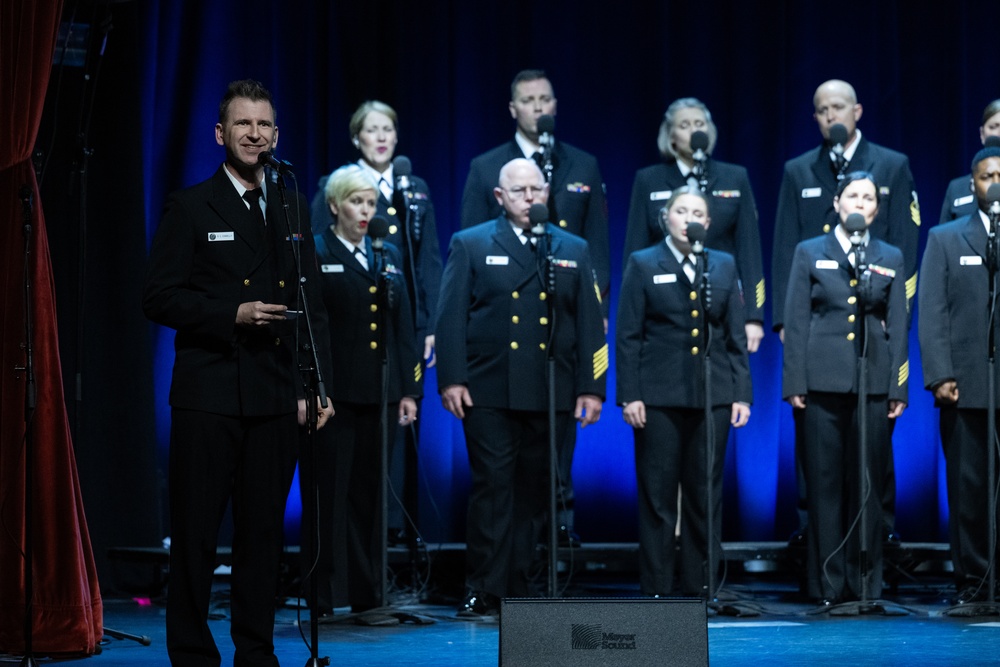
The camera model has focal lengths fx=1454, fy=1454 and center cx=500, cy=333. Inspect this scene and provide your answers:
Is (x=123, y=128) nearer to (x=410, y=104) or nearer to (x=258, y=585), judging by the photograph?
(x=410, y=104)

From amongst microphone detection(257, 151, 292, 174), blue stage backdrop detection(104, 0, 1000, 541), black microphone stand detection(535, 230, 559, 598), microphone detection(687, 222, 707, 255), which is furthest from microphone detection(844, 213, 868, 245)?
microphone detection(257, 151, 292, 174)

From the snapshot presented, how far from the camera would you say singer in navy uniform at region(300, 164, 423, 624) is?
20.0ft

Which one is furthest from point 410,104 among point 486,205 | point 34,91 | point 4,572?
point 4,572

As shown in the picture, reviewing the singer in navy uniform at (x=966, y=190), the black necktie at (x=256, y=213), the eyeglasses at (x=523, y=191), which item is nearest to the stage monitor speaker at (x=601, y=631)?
the black necktie at (x=256, y=213)

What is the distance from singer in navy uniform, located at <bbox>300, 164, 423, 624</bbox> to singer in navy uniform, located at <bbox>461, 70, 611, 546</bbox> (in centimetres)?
96

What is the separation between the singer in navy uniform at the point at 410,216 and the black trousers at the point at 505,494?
969mm

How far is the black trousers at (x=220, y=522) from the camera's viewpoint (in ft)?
13.6

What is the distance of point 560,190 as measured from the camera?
717 centimetres

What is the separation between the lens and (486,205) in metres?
7.16

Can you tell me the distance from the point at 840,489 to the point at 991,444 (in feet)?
2.20

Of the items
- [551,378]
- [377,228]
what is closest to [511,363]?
[551,378]

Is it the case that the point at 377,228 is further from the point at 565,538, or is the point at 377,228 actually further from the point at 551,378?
the point at 565,538

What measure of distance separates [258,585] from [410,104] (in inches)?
185

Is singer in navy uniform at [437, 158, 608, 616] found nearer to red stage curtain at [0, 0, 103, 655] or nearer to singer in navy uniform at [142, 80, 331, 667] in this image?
red stage curtain at [0, 0, 103, 655]
